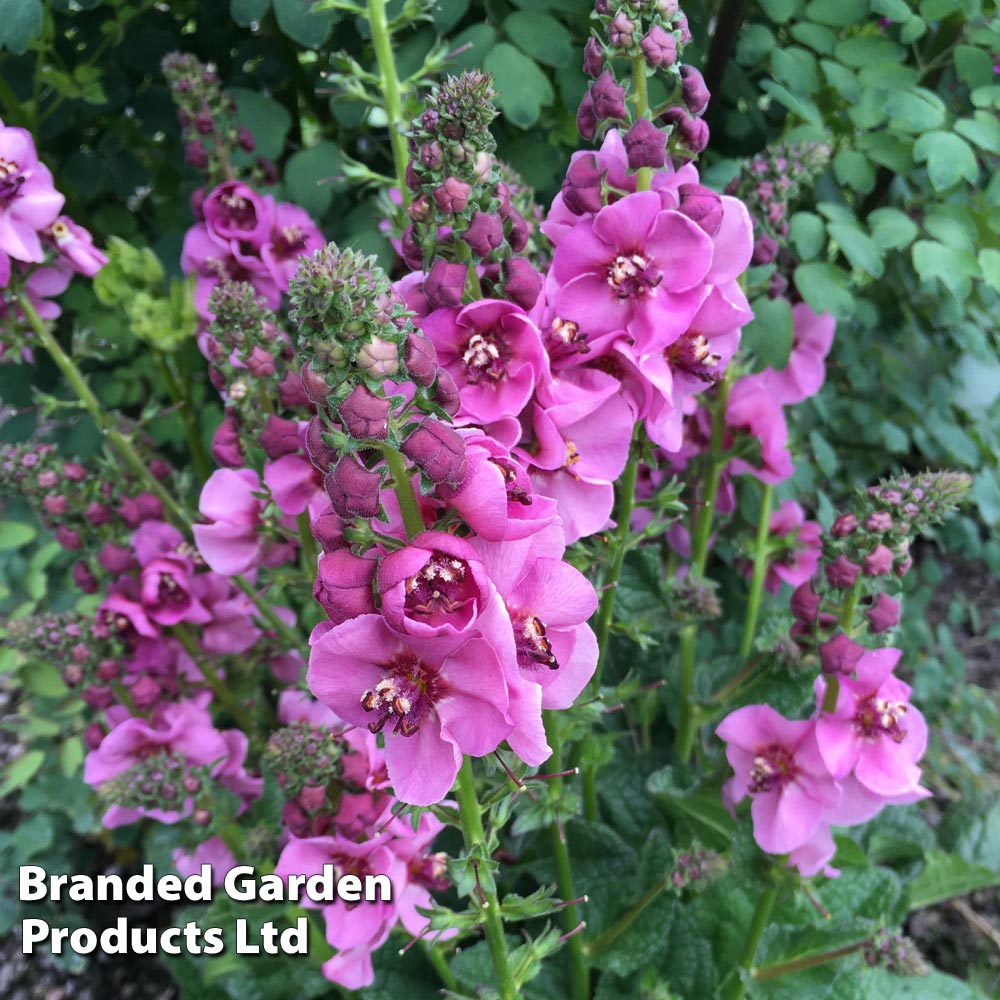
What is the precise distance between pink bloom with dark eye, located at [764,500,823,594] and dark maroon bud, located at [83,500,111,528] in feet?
4.58

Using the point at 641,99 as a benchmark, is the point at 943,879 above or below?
below

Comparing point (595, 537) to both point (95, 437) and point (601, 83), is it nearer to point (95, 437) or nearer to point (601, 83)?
point (601, 83)

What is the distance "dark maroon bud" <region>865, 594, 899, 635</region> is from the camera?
4.43 feet

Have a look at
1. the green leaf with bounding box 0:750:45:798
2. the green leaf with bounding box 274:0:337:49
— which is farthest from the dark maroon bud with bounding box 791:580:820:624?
the green leaf with bounding box 0:750:45:798

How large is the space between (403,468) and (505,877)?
1.41 metres

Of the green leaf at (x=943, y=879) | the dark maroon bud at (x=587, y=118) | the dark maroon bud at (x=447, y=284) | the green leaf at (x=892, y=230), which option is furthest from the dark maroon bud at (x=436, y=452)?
the green leaf at (x=943, y=879)

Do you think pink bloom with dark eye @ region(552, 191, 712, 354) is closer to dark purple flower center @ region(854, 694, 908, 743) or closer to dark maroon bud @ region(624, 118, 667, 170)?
dark maroon bud @ region(624, 118, 667, 170)

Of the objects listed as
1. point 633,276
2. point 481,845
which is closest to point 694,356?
point 633,276

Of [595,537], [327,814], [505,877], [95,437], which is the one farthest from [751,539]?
[95,437]

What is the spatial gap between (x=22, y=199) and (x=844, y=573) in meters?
1.41

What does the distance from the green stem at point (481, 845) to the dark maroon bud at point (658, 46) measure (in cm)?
90

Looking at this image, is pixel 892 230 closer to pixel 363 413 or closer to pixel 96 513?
pixel 363 413

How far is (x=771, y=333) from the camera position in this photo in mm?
1583

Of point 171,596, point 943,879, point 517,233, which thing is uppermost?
point 517,233
